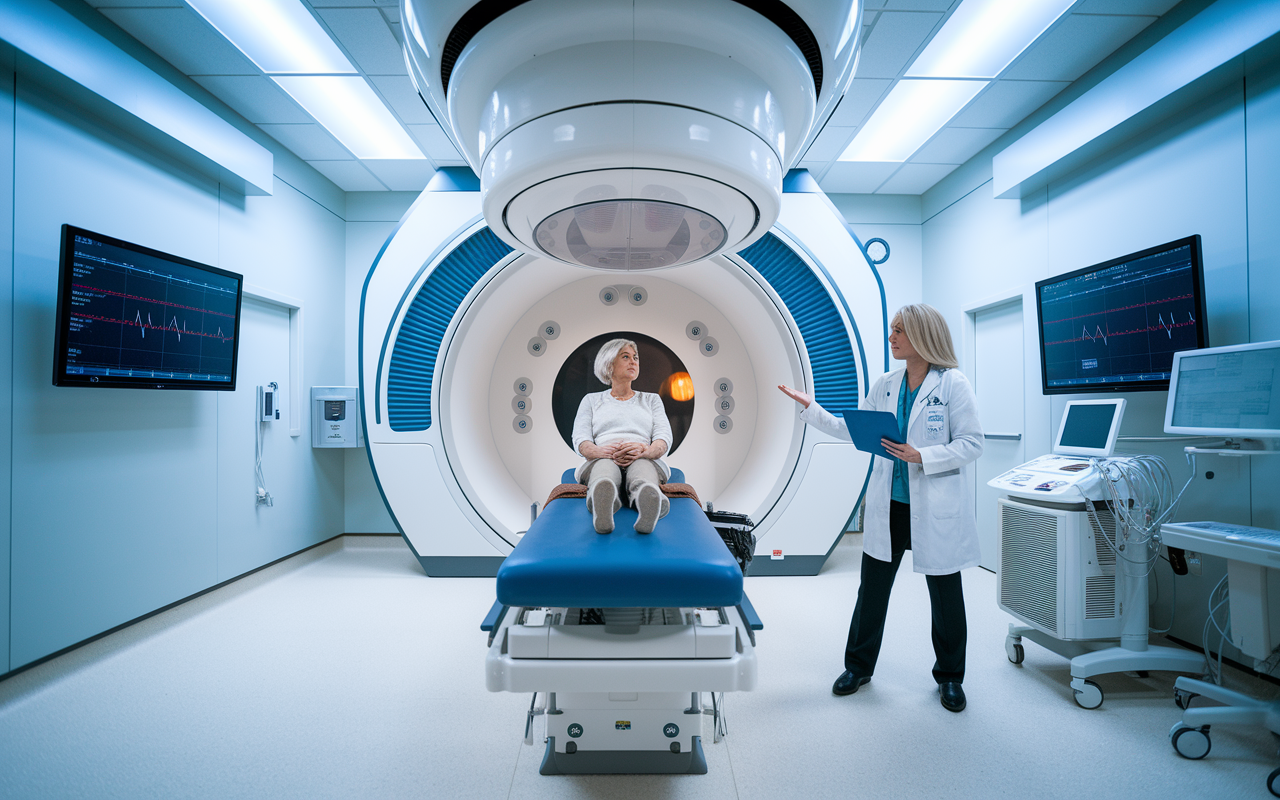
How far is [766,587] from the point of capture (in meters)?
3.11

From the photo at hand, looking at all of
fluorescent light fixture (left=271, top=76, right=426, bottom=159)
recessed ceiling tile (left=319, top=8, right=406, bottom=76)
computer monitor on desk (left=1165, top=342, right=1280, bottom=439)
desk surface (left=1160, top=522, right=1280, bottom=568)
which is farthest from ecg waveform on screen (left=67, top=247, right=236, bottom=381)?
computer monitor on desk (left=1165, top=342, right=1280, bottom=439)

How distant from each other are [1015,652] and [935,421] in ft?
3.37

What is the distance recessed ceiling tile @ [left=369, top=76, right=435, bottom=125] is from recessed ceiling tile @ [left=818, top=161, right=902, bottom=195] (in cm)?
253

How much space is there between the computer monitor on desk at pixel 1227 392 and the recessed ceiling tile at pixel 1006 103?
1684mm

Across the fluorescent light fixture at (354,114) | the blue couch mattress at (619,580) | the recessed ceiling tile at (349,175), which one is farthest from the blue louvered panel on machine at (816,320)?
the recessed ceiling tile at (349,175)

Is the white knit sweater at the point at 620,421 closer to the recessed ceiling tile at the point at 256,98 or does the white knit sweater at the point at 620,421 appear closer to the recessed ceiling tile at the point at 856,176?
the recessed ceiling tile at the point at 256,98

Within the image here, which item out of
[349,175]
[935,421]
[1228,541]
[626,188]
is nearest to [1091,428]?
[1228,541]

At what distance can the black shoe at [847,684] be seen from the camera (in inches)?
77.0

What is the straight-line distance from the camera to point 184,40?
2568mm

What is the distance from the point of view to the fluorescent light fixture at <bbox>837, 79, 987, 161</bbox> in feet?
10.0

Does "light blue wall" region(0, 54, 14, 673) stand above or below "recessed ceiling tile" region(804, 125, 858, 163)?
below

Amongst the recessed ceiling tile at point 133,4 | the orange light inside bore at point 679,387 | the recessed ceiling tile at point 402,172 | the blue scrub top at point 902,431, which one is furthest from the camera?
the recessed ceiling tile at point 402,172

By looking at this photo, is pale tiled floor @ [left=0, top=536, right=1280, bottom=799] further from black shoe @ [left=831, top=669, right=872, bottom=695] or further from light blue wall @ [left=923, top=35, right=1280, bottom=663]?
light blue wall @ [left=923, top=35, right=1280, bottom=663]

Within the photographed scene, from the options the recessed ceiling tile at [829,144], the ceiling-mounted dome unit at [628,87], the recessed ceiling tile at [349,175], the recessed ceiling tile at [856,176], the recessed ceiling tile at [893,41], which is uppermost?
the recessed ceiling tile at [893,41]
